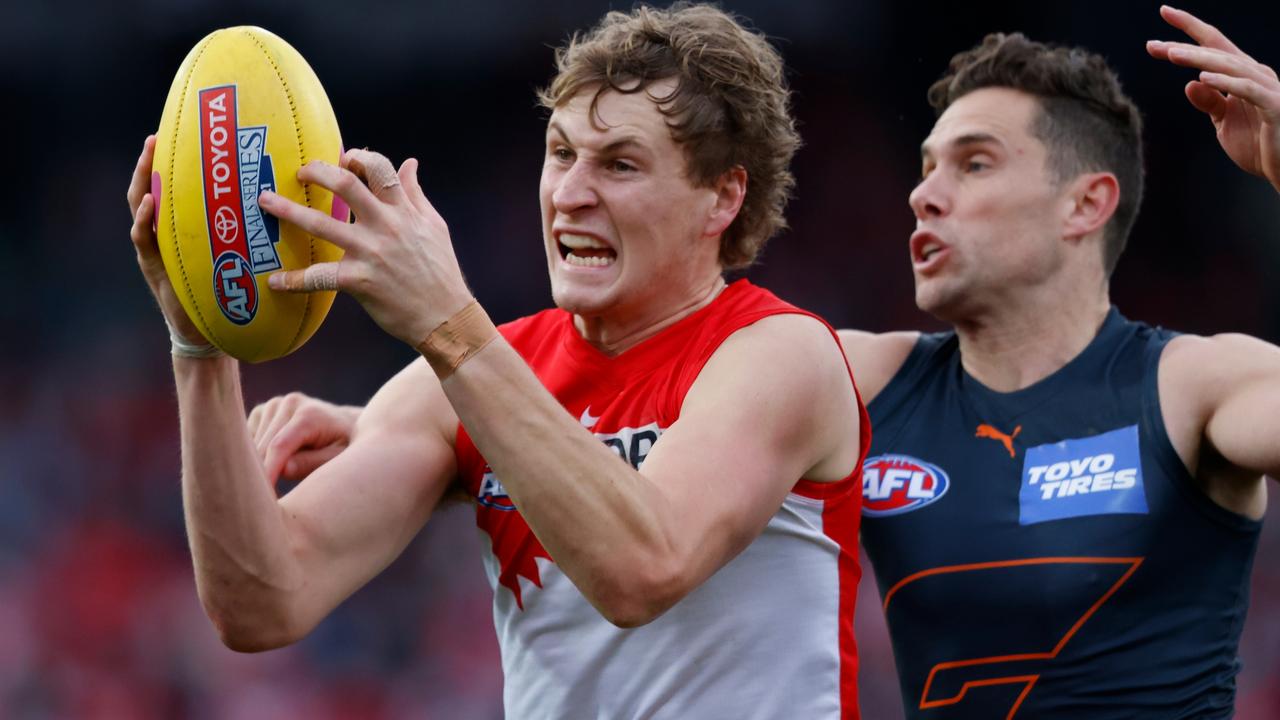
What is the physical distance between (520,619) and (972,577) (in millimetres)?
1473

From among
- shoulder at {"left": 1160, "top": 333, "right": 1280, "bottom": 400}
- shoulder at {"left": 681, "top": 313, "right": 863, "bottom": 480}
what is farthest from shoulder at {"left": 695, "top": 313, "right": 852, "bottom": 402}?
shoulder at {"left": 1160, "top": 333, "right": 1280, "bottom": 400}

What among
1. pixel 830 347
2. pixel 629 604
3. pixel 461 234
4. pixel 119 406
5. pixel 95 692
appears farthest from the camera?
pixel 461 234

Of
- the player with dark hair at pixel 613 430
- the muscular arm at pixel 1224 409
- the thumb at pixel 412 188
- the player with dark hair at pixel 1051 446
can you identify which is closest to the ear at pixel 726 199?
the player with dark hair at pixel 613 430

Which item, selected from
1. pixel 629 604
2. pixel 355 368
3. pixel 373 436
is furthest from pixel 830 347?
pixel 355 368

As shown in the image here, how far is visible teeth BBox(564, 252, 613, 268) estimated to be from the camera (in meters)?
3.30

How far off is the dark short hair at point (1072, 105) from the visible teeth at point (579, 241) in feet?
6.73

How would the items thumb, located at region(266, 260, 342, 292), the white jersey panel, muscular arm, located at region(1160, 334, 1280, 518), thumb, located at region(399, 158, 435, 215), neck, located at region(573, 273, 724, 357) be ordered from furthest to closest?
muscular arm, located at region(1160, 334, 1280, 518), neck, located at region(573, 273, 724, 357), the white jersey panel, thumb, located at region(399, 158, 435, 215), thumb, located at region(266, 260, 342, 292)

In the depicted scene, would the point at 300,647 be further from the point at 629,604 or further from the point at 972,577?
the point at 629,604

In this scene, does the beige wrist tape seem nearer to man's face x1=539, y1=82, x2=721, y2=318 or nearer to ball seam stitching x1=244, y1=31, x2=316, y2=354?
ball seam stitching x1=244, y1=31, x2=316, y2=354

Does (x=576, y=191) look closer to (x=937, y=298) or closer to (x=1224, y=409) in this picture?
(x=937, y=298)

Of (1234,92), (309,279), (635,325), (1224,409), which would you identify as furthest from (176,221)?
(1224,409)

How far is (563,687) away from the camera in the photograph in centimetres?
316

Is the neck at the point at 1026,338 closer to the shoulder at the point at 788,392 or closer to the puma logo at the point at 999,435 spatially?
the puma logo at the point at 999,435

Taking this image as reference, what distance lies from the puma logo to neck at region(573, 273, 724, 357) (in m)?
1.31
